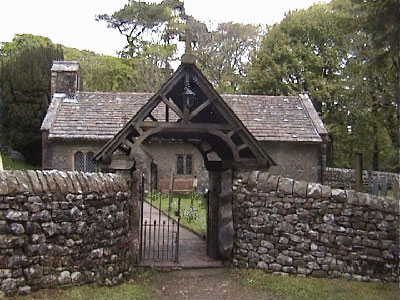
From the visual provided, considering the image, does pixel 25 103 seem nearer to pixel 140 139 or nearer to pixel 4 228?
pixel 140 139

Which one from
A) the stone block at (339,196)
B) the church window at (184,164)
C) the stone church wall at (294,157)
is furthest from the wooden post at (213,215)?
the church window at (184,164)

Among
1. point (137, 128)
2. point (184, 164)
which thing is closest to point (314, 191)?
point (137, 128)

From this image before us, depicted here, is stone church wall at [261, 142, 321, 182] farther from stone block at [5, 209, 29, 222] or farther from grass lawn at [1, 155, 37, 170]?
stone block at [5, 209, 29, 222]

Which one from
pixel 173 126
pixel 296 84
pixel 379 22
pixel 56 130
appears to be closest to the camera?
pixel 379 22

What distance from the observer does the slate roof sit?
2244 centimetres

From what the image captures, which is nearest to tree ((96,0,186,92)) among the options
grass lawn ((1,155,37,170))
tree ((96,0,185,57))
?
tree ((96,0,185,57))

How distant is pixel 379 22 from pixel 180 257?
660 cm

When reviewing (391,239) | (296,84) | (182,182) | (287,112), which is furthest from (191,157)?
(391,239)

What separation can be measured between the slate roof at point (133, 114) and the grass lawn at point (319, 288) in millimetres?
14077

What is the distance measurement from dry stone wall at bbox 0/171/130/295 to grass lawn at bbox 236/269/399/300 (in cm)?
282

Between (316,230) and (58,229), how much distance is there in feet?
15.9

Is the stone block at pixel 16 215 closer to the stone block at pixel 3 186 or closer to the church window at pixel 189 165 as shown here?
the stone block at pixel 3 186

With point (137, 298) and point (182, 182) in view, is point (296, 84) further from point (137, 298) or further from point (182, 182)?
point (137, 298)

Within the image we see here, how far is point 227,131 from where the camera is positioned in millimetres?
9883
